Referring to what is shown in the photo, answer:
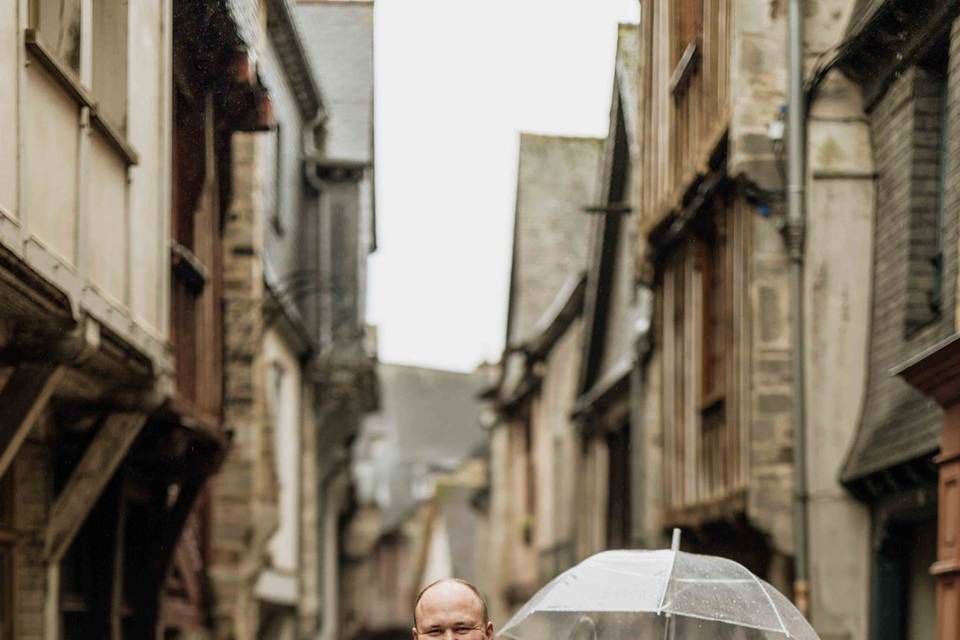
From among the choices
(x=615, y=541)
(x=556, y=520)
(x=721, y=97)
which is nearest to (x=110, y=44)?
(x=721, y=97)

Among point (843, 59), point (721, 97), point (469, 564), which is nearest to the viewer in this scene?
point (843, 59)

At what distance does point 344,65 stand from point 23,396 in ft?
63.4

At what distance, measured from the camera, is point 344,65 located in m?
27.1

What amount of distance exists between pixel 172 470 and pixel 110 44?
182 inches

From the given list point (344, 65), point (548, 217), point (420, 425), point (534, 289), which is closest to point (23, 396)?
point (344, 65)

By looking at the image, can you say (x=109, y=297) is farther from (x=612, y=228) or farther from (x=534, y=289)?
(x=534, y=289)

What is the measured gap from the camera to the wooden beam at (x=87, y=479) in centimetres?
1017

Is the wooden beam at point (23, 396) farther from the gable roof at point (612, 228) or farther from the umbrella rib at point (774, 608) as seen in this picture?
the gable roof at point (612, 228)

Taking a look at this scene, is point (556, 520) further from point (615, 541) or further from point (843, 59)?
point (843, 59)

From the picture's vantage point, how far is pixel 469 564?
4331 cm

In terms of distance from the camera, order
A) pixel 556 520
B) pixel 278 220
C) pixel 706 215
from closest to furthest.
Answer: pixel 706 215 → pixel 278 220 → pixel 556 520

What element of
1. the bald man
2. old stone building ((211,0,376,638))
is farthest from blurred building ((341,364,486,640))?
the bald man

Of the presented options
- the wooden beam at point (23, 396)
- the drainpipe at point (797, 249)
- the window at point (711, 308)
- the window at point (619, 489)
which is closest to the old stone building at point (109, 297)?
the wooden beam at point (23, 396)

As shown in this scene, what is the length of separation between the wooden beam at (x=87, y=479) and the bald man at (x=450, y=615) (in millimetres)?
6358
